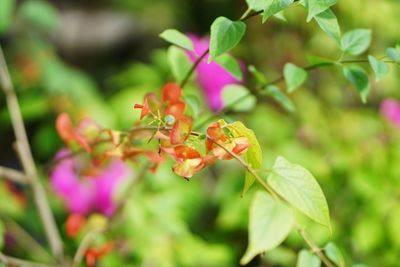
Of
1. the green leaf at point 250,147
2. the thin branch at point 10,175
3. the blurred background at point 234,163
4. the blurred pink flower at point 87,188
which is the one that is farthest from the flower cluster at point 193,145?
the blurred pink flower at point 87,188

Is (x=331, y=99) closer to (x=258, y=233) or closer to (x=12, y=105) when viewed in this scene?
(x=12, y=105)

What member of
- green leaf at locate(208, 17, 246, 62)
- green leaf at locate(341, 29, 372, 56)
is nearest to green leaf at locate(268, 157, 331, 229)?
green leaf at locate(208, 17, 246, 62)

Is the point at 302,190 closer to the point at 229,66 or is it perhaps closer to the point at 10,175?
the point at 229,66

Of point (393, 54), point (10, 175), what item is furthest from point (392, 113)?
point (10, 175)

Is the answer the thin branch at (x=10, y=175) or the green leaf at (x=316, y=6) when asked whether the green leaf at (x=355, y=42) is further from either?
the thin branch at (x=10, y=175)

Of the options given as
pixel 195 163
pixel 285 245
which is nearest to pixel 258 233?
pixel 195 163

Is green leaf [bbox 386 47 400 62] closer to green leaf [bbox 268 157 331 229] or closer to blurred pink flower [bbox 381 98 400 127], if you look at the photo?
green leaf [bbox 268 157 331 229]
